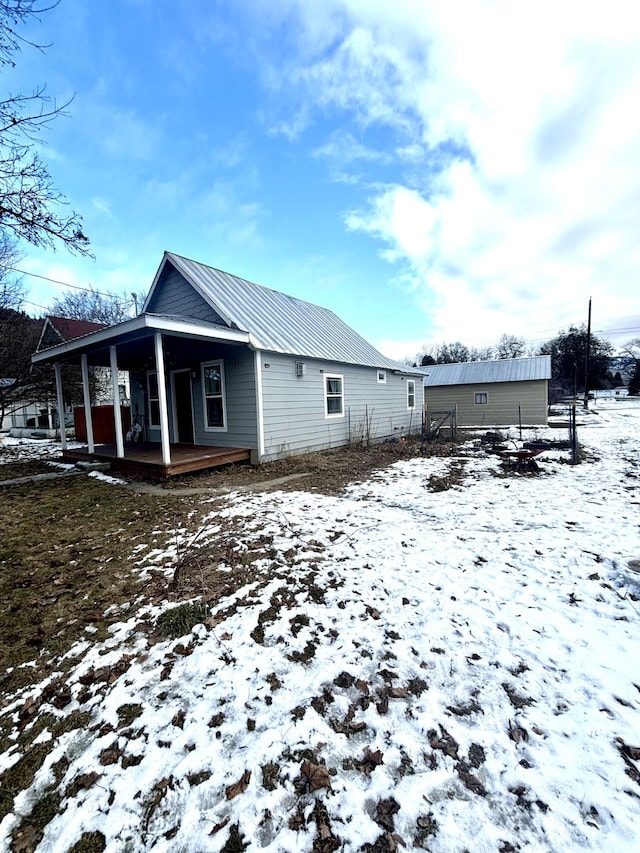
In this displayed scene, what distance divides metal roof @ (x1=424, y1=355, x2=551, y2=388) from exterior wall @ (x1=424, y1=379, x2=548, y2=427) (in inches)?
11.0

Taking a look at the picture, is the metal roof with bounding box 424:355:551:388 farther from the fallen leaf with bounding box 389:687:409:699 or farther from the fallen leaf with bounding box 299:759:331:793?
the fallen leaf with bounding box 299:759:331:793

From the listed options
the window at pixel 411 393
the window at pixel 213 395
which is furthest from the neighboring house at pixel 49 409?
the window at pixel 411 393

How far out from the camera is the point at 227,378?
31.0ft

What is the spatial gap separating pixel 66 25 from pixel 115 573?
24.1 feet

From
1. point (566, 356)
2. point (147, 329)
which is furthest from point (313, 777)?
point (566, 356)

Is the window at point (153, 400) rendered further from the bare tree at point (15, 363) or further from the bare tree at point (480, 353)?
the bare tree at point (480, 353)

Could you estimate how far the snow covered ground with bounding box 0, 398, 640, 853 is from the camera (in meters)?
1.54

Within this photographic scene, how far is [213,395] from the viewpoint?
9812 mm

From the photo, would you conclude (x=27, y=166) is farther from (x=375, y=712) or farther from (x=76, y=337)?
(x=76, y=337)

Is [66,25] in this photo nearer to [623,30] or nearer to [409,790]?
[409,790]

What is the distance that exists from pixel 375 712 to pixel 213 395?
28.6 feet

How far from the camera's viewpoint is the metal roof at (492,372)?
20803mm

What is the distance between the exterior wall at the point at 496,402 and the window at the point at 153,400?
17.0m

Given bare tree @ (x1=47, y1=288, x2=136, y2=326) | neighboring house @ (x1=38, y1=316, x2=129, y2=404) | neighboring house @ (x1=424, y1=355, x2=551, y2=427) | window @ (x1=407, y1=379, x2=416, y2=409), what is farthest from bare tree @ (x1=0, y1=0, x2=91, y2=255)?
bare tree @ (x1=47, y1=288, x2=136, y2=326)
